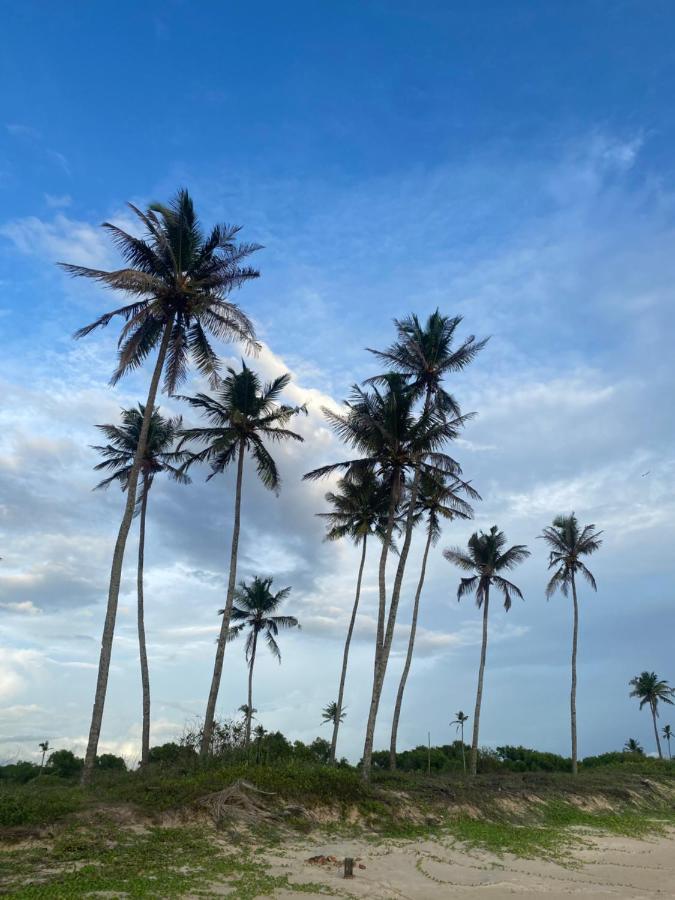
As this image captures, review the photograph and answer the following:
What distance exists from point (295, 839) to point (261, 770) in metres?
3.75

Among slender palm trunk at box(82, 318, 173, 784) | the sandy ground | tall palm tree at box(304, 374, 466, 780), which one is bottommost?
the sandy ground

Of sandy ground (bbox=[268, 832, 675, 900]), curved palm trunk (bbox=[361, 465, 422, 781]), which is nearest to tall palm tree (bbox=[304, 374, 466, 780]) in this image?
curved palm trunk (bbox=[361, 465, 422, 781])

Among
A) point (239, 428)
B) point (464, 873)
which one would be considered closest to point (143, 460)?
point (239, 428)

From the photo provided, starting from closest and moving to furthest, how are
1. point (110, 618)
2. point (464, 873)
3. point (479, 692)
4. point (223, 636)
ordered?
1. point (464, 873)
2. point (110, 618)
3. point (223, 636)
4. point (479, 692)

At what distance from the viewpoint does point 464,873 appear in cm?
1407

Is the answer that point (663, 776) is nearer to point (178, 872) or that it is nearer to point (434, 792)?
point (434, 792)

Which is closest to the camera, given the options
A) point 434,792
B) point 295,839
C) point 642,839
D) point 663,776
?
point 295,839

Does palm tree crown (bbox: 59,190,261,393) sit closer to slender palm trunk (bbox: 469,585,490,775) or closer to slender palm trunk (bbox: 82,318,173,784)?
slender palm trunk (bbox: 82,318,173,784)

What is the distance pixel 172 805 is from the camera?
15.8 m

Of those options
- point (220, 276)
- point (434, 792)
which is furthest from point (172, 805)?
point (220, 276)

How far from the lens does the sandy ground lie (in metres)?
12.5

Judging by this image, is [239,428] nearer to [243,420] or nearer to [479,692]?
[243,420]

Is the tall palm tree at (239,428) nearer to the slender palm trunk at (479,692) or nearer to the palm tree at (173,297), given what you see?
the palm tree at (173,297)

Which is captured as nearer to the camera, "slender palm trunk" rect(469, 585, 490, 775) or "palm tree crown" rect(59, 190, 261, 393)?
"palm tree crown" rect(59, 190, 261, 393)
